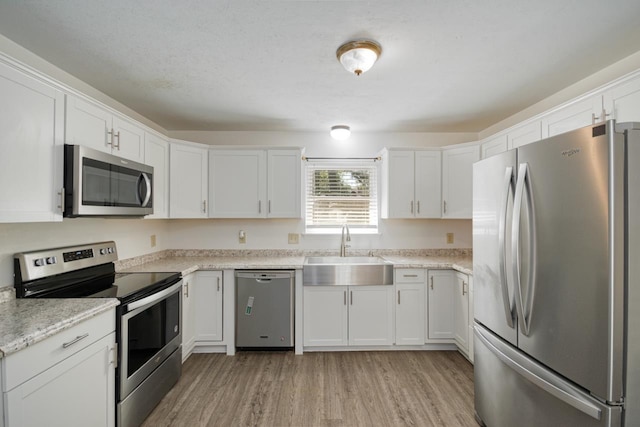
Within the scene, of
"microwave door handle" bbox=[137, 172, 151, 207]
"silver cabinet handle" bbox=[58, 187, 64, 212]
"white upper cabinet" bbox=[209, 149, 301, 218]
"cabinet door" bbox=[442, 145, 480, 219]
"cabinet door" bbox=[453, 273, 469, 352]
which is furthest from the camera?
"white upper cabinet" bbox=[209, 149, 301, 218]

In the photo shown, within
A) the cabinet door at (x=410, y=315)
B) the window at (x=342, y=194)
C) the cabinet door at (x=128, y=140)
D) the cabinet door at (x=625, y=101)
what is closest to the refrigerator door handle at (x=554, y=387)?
the cabinet door at (x=410, y=315)

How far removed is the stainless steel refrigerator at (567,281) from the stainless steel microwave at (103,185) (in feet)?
7.86

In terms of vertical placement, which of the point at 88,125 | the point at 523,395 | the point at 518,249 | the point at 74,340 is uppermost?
the point at 88,125

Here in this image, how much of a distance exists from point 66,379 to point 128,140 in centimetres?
167

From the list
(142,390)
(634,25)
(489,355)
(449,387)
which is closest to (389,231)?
(449,387)

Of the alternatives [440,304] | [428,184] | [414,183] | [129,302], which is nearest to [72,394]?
[129,302]

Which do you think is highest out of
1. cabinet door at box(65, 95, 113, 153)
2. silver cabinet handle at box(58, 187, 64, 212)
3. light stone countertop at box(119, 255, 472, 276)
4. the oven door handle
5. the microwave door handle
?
cabinet door at box(65, 95, 113, 153)

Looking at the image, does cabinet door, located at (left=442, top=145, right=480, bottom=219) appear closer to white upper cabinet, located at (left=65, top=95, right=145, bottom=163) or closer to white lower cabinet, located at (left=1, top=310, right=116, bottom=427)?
white upper cabinet, located at (left=65, top=95, right=145, bottom=163)

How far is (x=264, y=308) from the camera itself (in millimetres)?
2867

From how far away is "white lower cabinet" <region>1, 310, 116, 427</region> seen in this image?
1133mm

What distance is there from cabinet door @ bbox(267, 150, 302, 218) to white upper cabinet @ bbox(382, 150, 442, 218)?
3.37ft

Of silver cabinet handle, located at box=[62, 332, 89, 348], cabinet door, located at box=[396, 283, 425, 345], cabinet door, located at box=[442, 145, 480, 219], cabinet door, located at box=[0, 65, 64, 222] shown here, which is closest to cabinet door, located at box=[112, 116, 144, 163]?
cabinet door, located at box=[0, 65, 64, 222]

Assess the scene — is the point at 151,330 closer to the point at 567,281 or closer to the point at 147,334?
the point at 147,334

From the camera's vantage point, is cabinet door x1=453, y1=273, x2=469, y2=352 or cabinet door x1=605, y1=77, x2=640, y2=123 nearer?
cabinet door x1=605, y1=77, x2=640, y2=123
